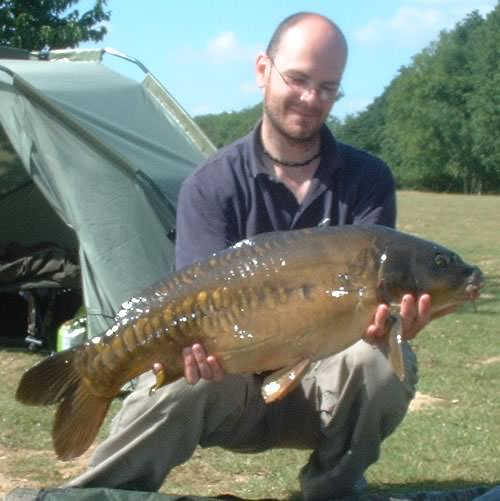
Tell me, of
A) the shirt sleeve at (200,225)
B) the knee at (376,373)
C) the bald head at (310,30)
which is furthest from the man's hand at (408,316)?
the bald head at (310,30)

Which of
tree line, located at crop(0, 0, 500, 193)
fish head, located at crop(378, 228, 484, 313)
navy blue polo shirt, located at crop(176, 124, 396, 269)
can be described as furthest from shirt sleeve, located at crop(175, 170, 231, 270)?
tree line, located at crop(0, 0, 500, 193)

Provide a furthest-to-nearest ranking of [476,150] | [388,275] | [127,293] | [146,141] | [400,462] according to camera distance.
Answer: [476,150] → [146,141] → [127,293] → [400,462] → [388,275]

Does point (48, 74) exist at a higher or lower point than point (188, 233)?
higher

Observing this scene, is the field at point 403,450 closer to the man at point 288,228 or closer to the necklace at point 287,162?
the man at point 288,228

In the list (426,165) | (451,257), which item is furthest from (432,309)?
(426,165)

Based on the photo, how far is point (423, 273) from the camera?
11.4ft

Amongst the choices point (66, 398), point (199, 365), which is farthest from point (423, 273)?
point (66, 398)

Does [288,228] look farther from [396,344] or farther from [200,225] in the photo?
[396,344]

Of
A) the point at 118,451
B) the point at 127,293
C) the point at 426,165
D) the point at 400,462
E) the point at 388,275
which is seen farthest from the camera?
the point at 426,165

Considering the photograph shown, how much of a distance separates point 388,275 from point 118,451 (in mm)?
1219

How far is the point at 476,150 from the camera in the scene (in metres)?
73.9

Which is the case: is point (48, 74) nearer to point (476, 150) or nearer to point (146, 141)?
point (146, 141)

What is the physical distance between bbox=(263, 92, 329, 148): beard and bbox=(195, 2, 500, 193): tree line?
66988 mm

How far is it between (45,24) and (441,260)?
1564 cm
